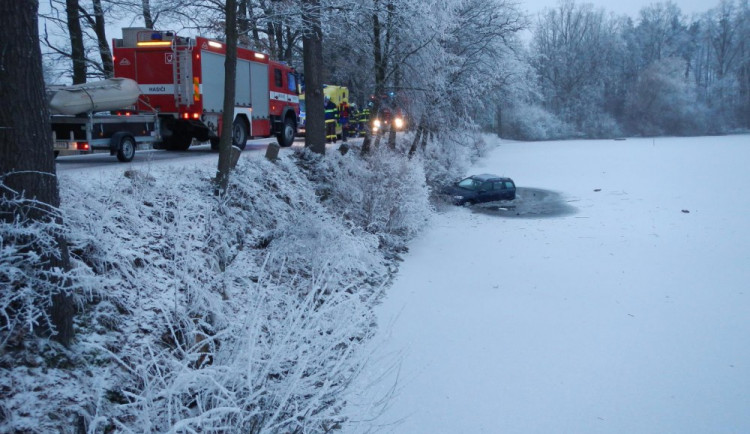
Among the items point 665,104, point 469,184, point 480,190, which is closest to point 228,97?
point 480,190

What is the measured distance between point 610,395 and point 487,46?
1617 cm

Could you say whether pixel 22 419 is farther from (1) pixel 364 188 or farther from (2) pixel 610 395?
(1) pixel 364 188

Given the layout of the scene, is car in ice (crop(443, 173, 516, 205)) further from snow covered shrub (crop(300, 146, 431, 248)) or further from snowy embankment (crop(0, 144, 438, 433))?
snowy embankment (crop(0, 144, 438, 433))

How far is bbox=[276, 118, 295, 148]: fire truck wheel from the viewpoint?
16298mm

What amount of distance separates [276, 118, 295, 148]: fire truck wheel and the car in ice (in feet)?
25.3

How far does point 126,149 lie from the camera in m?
10.6

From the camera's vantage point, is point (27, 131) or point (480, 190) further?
point (480, 190)

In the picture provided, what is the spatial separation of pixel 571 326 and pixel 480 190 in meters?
13.1

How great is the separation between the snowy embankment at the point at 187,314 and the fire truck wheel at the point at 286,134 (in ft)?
19.3

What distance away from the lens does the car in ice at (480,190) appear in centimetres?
2156

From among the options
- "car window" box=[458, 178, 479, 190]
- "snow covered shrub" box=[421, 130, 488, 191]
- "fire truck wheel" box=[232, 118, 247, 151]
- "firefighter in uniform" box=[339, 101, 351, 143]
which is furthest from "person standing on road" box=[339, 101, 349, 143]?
"fire truck wheel" box=[232, 118, 247, 151]

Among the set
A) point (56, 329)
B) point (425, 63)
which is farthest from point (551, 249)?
point (56, 329)

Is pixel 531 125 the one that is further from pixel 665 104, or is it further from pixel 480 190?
pixel 480 190

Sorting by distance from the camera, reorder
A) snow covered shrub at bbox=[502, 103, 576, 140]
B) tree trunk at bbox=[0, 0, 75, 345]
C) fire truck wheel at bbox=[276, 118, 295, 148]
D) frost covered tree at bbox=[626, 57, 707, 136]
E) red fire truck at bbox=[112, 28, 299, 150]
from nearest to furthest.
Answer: tree trunk at bbox=[0, 0, 75, 345] → red fire truck at bbox=[112, 28, 299, 150] → fire truck wheel at bbox=[276, 118, 295, 148] → snow covered shrub at bbox=[502, 103, 576, 140] → frost covered tree at bbox=[626, 57, 707, 136]
